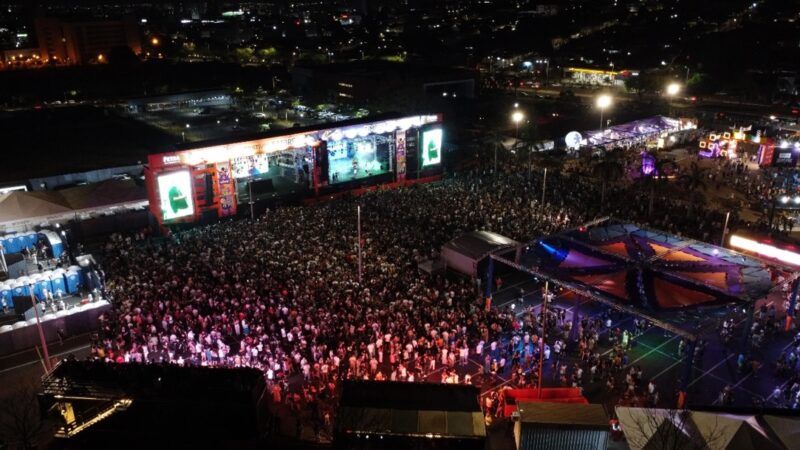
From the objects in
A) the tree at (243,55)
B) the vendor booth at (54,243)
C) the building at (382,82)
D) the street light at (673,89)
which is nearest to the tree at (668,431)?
the vendor booth at (54,243)

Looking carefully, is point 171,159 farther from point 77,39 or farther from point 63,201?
point 77,39

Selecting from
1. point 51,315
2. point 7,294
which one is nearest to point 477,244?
point 51,315

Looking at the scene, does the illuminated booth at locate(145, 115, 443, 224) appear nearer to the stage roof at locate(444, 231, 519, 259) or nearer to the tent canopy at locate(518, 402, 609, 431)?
the stage roof at locate(444, 231, 519, 259)

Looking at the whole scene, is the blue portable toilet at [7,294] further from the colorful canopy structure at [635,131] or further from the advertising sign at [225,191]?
the colorful canopy structure at [635,131]

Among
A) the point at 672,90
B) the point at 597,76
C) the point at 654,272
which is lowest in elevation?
the point at 654,272

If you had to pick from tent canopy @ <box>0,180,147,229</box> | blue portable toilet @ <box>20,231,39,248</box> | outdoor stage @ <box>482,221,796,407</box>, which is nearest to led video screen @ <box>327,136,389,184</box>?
tent canopy @ <box>0,180,147,229</box>

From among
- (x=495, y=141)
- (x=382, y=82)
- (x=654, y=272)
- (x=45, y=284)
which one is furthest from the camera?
(x=382, y=82)
